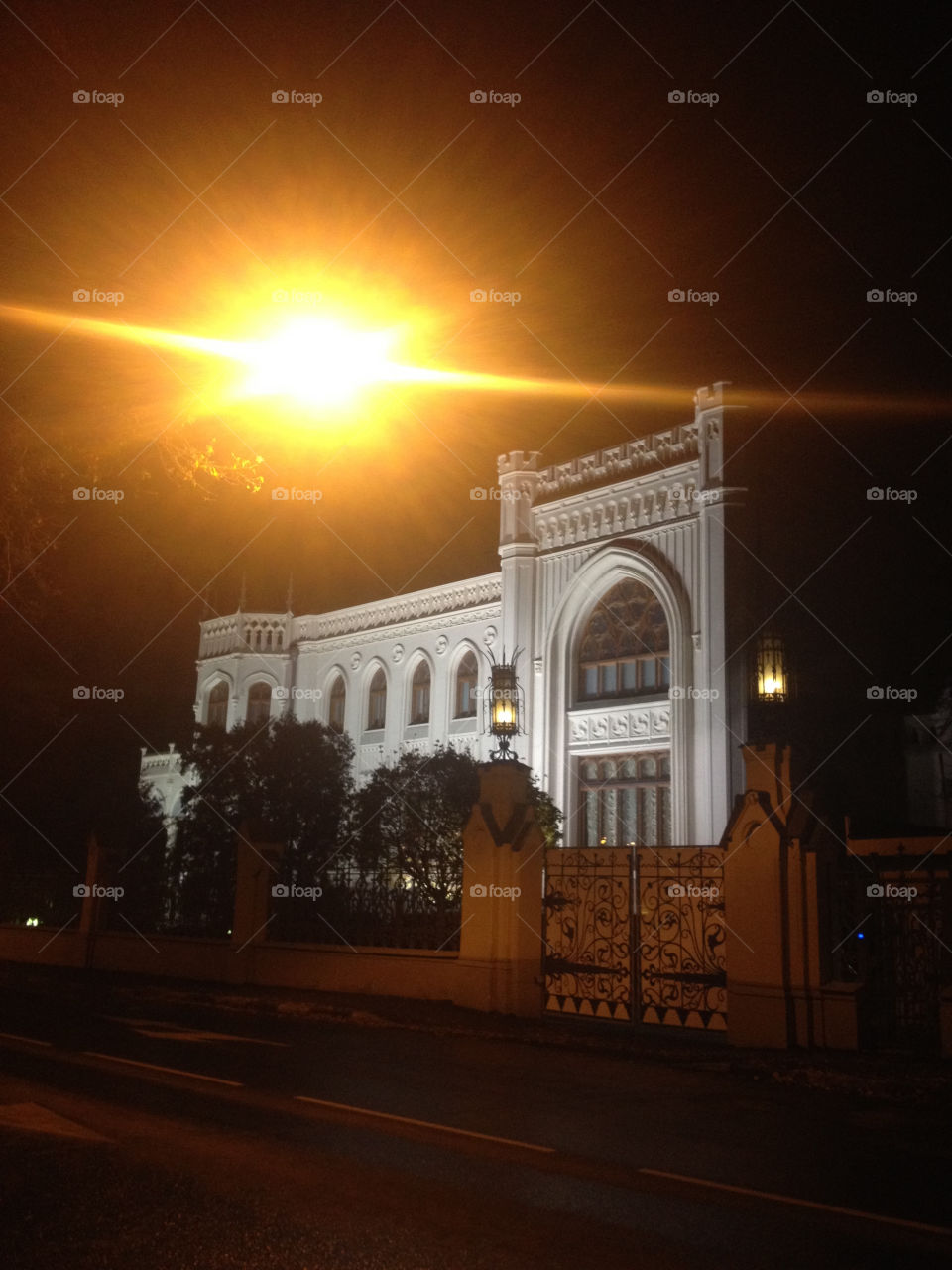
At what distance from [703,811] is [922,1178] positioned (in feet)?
58.4

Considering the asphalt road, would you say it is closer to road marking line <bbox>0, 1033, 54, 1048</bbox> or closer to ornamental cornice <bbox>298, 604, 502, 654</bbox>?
road marking line <bbox>0, 1033, 54, 1048</bbox>

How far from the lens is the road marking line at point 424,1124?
604cm

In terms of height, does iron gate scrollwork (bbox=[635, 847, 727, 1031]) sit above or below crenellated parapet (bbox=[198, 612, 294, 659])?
below

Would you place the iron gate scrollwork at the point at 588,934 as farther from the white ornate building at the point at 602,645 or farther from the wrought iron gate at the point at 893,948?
the white ornate building at the point at 602,645

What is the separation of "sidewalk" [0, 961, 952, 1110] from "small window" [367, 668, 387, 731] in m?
16.3

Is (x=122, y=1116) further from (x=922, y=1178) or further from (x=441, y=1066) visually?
(x=922, y=1178)

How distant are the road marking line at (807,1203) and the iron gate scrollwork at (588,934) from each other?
6820 millimetres

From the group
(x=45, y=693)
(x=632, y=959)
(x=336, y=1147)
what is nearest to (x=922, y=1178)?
(x=336, y=1147)

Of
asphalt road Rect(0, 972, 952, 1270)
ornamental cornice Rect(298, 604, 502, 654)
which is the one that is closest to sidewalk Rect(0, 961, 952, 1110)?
asphalt road Rect(0, 972, 952, 1270)

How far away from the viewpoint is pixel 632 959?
1218cm

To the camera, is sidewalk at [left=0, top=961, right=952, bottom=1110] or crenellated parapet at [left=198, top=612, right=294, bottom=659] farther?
crenellated parapet at [left=198, top=612, right=294, bottom=659]

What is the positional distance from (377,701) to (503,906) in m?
20.9

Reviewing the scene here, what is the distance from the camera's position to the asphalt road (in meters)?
4.21

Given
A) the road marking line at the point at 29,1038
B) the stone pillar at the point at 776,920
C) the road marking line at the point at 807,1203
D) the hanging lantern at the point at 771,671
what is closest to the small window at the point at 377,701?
the hanging lantern at the point at 771,671
